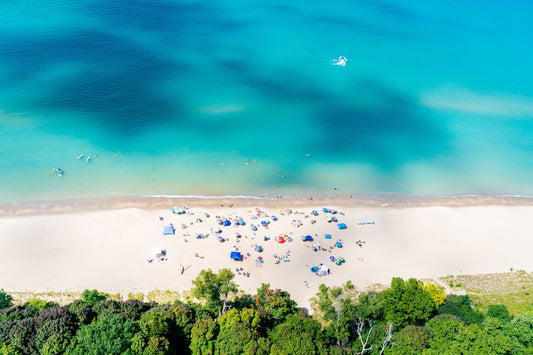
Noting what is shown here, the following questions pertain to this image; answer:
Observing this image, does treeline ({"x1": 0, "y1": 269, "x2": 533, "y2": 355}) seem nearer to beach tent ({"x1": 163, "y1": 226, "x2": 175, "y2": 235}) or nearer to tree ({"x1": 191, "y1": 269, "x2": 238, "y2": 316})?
tree ({"x1": 191, "y1": 269, "x2": 238, "y2": 316})

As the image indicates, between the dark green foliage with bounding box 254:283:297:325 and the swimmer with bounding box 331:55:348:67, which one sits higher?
the swimmer with bounding box 331:55:348:67

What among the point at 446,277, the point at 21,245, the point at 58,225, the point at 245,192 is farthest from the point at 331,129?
the point at 21,245

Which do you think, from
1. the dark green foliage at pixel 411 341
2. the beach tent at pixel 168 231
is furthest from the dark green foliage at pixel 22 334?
the dark green foliage at pixel 411 341

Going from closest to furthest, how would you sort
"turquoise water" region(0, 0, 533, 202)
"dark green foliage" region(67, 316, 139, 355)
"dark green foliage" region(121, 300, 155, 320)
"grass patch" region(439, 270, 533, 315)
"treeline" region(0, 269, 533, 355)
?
"dark green foliage" region(67, 316, 139, 355), "treeline" region(0, 269, 533, 355), "dark green foliage" region(121, 300, 155, 320), "grass patch" region(439, 270, 533, 315), "turquoise water" region(0, 0, 533, 202)

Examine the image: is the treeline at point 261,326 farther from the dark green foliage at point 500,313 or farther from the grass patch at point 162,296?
the grass patch at point 162,296

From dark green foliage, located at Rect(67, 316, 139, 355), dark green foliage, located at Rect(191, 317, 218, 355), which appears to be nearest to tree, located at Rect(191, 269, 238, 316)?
dark green foliage, located at Rect(191, 317, 218, 355)

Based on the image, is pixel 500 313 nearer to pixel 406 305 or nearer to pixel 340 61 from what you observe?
pixel 406 305
